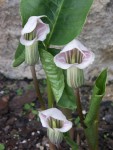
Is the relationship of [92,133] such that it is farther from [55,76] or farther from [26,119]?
[26,119]

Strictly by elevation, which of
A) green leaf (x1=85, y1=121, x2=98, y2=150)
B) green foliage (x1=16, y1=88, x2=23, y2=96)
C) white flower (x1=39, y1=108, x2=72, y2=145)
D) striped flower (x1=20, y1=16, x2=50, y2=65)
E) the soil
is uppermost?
striped flower (x1=20, y1=16, x2=50, y2=65)

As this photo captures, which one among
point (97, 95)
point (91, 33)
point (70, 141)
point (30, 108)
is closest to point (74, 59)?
point (97, 95)

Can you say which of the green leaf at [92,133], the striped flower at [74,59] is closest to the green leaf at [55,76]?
the striped flower at [74,59]

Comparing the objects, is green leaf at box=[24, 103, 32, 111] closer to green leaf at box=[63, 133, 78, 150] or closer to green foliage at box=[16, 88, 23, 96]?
green foliage at box=[16, 88, 23, 96]

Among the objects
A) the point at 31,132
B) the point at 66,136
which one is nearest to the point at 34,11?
the point at 66,136

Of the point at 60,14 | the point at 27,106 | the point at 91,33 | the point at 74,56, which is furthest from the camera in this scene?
the point at 27,106

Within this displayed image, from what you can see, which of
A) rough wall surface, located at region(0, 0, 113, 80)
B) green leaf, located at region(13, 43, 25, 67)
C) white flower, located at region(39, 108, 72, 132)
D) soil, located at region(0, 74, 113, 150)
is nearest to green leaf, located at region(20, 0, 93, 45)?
green leaf, located at region(13, 43, 25, 67)

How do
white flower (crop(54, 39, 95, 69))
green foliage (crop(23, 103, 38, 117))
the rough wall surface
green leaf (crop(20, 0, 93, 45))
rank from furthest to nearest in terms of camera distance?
green foliage (crop(23, 103, 38, 117)) → the rough wall surface → green leaf (crop(20, 0, 93, 45)) → white flower (crop(54, 39, 95, 69))
